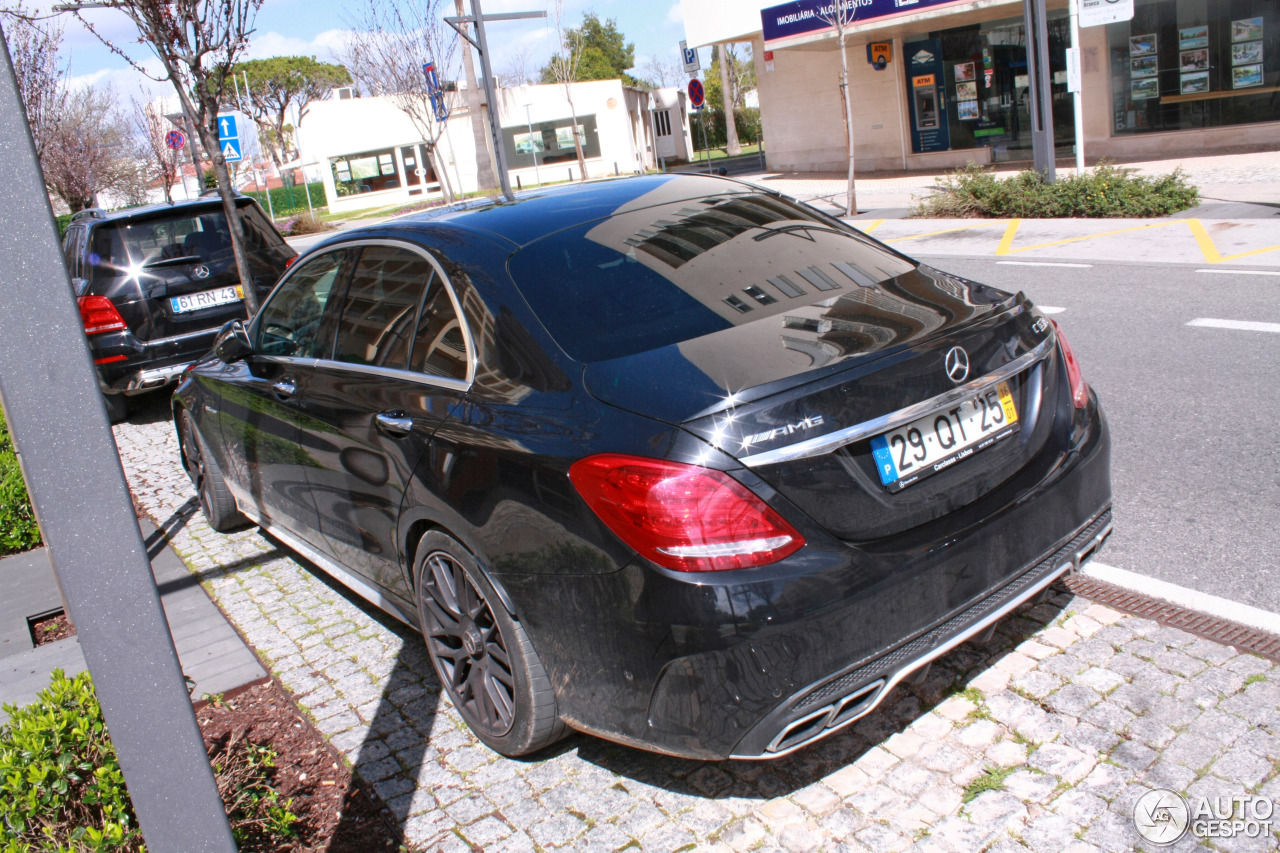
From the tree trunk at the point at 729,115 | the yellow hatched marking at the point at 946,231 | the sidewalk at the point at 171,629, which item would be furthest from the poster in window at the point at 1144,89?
the tree trunk at the point at 729,115

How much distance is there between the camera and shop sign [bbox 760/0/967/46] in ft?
71.6

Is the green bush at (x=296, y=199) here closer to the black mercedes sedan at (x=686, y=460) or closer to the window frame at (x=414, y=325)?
the window frame at (x=414, y=325)

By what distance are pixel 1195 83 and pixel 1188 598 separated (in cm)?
2031

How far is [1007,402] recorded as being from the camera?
114 inches

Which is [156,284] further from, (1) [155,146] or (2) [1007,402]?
(1) [155,146]

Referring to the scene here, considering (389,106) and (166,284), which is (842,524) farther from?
(389,106)

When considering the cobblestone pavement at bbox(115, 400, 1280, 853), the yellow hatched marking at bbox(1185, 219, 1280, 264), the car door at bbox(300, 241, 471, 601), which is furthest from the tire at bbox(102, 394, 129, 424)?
the yellow hatched marking at bbox(1185, 219, 1280, 264)

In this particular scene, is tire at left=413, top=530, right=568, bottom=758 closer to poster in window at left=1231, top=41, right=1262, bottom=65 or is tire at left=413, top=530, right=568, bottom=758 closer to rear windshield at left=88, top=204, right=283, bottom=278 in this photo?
rear windshield at left=88, top=204, right=283, bottom=278

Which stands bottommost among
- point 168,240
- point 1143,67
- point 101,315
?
point 101,315

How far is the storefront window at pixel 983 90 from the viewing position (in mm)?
23016

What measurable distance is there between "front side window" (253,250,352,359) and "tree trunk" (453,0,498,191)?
141 feet

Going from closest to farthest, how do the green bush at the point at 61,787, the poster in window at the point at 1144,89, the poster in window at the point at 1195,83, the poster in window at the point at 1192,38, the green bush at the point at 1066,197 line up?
the green bush at the point at 61,787, the green bush at the point at 1066,197, the poster in window at the point at 1192,38, the poster in window at the point at 1195,83, the poster in window at the point at 1144,89

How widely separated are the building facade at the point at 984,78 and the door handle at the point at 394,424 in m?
20.4

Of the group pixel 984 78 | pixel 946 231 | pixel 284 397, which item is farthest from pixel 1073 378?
pixel 984 78
